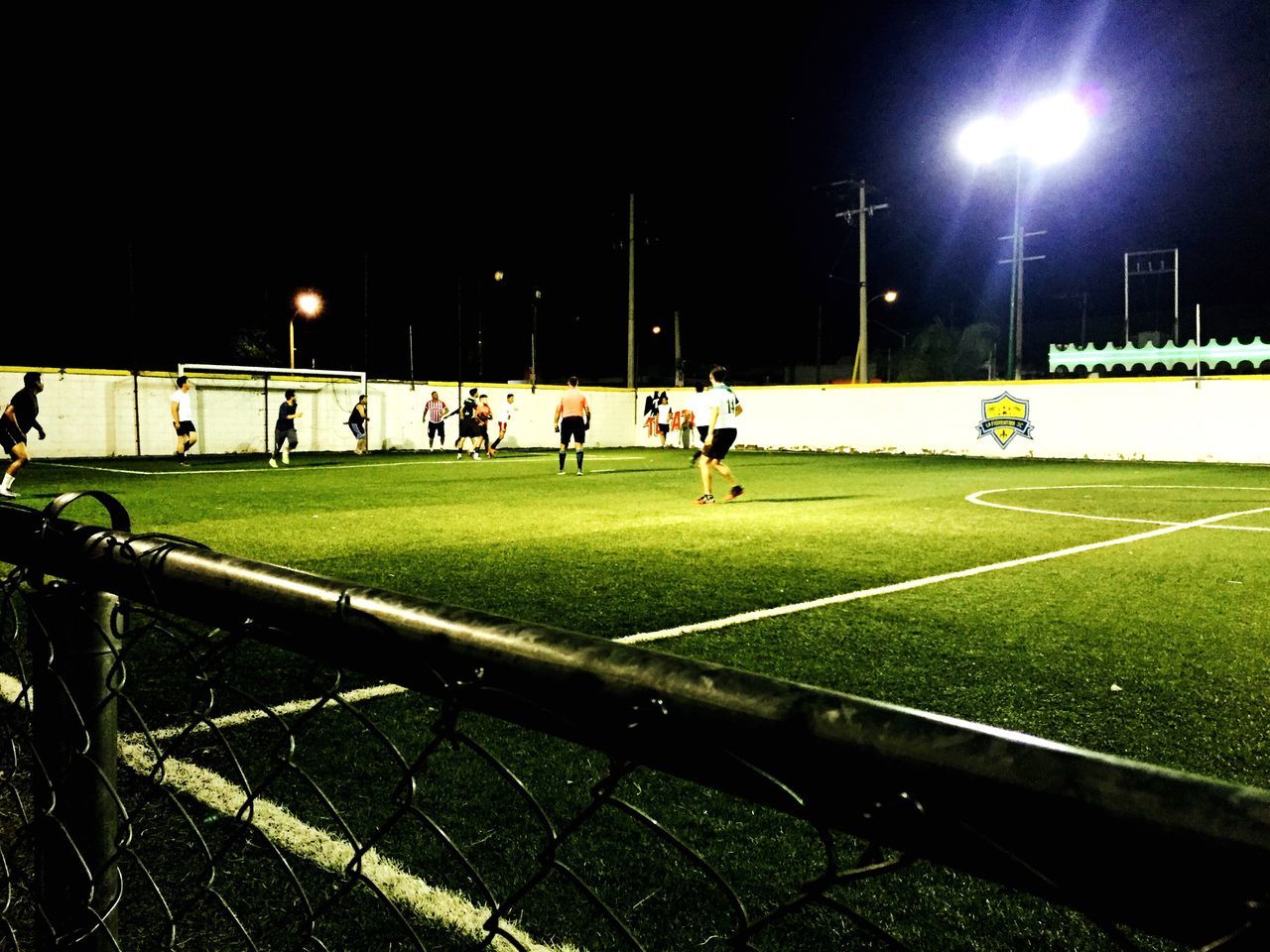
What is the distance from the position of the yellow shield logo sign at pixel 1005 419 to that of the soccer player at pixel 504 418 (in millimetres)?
12708

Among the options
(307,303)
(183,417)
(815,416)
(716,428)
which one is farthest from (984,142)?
(183,417)

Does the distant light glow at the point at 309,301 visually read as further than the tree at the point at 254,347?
No

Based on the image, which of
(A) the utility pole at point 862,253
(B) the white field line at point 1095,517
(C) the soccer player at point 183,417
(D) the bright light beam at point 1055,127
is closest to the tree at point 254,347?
(C) the soccer player at point 183,417

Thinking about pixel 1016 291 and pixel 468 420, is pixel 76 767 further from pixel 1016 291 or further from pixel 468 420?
pixel 1016 291

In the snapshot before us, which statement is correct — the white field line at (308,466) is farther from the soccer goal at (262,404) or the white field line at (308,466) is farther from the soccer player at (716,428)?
the soccer player at (716,428)

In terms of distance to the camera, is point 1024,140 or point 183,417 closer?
point 183,417

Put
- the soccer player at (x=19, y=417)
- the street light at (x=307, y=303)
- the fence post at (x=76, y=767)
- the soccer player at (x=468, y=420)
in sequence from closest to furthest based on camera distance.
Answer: the fence post at (x=76, y=767) < the soccer player at (x=19, y=417) < the soccer player at (x=468, y=420) < the street light at (x=307, y=303)

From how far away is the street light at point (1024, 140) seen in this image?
25.2 meters

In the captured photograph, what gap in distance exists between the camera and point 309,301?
32.7 m

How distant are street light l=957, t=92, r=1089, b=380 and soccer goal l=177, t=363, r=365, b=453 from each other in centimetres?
1850

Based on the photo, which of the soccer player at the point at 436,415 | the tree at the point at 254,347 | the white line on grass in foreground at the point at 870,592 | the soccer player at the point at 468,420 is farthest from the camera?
the tree at the point at 254,347

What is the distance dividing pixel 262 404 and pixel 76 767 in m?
24.2

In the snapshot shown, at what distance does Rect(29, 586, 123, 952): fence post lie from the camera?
1.63 metres

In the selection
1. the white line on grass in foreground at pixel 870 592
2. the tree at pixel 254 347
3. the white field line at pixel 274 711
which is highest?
the tree at pixel 254 347
